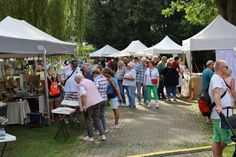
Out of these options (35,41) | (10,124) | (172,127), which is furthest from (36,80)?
(172,127)

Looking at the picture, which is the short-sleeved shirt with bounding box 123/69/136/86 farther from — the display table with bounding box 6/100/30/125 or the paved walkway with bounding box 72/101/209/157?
the display table with bounding box 6/100/30/125

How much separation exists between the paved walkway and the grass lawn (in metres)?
0.32

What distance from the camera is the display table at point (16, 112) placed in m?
11.4

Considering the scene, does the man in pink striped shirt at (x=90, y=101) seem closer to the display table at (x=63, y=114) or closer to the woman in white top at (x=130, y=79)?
the display table at (x=63, y=114)

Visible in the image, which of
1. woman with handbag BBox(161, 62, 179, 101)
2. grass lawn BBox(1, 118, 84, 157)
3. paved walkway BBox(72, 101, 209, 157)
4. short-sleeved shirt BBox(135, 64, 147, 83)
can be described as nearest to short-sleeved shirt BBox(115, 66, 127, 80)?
short-sleeved shirt BBox(135, 64, 147, 83)

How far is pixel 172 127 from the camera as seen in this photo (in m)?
10.9

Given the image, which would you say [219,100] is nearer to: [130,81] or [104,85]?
[104,85]

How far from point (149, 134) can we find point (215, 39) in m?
5.63

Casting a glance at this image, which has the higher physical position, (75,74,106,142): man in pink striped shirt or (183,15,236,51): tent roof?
(183,15,236,51): tent roof

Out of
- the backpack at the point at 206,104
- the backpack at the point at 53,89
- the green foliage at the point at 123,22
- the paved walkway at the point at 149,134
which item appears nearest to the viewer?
the backpack at the point at 206,104

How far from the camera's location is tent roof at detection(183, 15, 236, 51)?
14.2 m

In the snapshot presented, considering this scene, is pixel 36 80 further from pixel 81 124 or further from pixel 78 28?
pixel 78 28

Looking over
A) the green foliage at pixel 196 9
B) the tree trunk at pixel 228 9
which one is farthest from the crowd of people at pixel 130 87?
the green foliage at pixel 196 9

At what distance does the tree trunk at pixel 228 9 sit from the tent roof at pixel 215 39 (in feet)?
10.7
